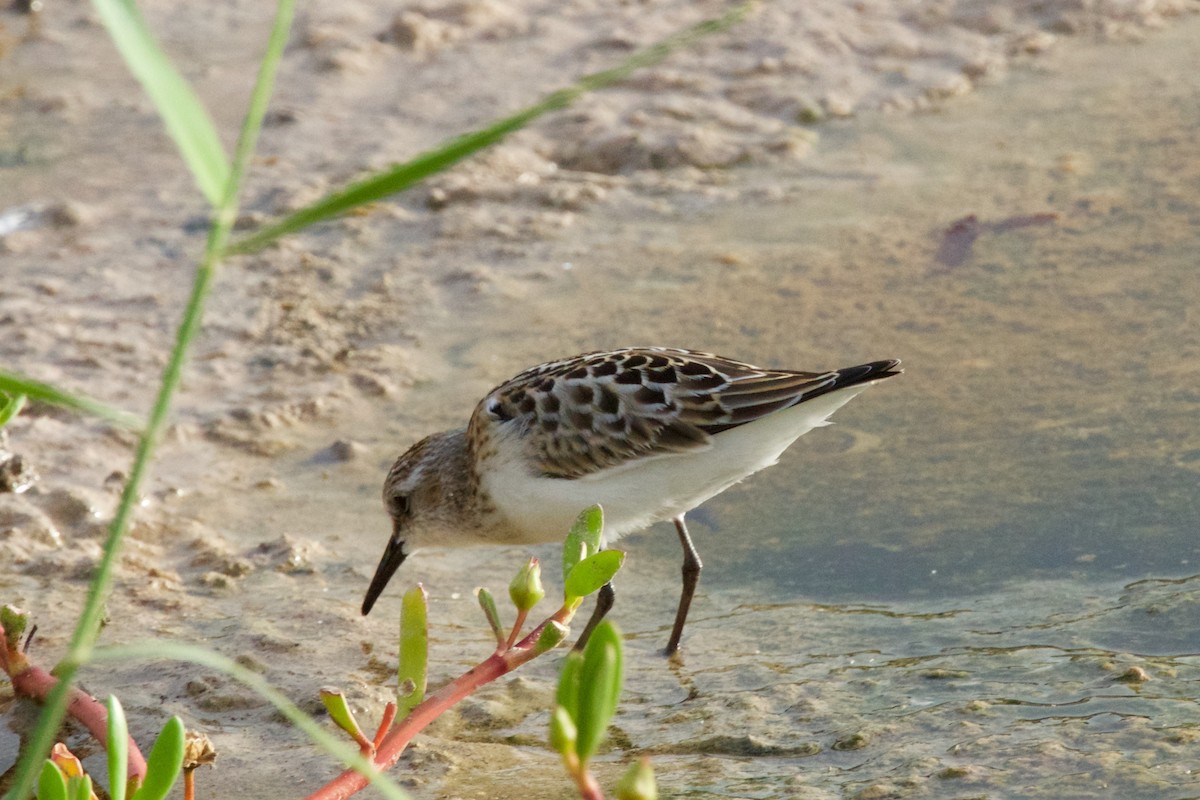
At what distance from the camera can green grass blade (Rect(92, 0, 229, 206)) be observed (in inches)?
57.7

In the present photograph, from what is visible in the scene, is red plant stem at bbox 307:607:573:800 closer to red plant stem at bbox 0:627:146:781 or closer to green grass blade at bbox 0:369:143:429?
red plant stem at bbox 0:627:146:781

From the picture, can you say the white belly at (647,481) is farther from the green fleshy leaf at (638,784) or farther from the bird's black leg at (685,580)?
the green fleshy leaf at (638,784)

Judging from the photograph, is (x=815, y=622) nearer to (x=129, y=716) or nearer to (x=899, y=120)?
(x=129, y=716)

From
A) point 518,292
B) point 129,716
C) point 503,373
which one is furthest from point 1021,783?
point 518,292

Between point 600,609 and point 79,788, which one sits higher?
point 79,788

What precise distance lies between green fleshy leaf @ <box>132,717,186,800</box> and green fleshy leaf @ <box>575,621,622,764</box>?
961mm

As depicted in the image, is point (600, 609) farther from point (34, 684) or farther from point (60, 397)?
point (60, 397)

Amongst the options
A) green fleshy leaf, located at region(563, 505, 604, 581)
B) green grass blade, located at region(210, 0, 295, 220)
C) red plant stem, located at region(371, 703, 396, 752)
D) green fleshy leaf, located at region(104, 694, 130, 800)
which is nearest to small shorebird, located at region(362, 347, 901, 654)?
green fleshy leaf, located at region(563, 505, 604, 581)

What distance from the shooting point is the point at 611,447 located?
496cm

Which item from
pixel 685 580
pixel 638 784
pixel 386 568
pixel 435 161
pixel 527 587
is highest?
pixel 435 161

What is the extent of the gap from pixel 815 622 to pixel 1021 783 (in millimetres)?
1266

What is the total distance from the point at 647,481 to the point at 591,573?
2.04m

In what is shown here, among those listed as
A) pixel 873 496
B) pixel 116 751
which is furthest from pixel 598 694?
pixel 873 496

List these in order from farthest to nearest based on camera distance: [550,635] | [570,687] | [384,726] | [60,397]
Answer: [384,726] < [550,635] < [570,687] < [60,397]
